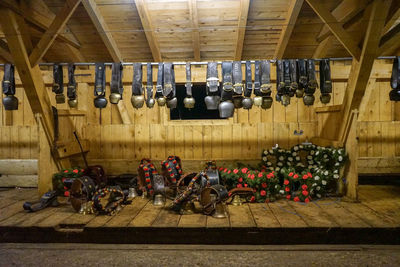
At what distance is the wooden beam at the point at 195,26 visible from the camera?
4605 millimetres

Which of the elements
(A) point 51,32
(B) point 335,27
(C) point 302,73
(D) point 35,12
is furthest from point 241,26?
(D) point 35,12

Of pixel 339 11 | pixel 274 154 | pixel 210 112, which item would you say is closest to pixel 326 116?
pixel 274 154

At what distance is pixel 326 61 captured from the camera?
4516 mm

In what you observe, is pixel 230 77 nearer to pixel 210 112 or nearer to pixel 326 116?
pixel 210 112

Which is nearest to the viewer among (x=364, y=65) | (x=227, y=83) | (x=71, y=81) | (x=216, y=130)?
(x=364, y=65)

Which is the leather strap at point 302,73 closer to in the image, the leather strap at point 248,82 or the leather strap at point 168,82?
the leather strap at point 248,82

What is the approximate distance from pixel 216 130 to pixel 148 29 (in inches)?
105

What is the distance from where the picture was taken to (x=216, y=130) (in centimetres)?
608

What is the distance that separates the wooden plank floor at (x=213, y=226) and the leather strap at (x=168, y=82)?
6.36 feet

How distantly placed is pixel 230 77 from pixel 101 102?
2329 mm

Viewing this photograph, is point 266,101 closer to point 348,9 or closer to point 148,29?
point 348,9

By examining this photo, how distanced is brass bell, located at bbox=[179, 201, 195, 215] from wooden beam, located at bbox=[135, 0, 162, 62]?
321cm

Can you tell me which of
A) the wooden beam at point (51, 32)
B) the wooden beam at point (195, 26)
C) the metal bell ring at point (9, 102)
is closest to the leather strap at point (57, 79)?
the wooden beam at point (51, 32)

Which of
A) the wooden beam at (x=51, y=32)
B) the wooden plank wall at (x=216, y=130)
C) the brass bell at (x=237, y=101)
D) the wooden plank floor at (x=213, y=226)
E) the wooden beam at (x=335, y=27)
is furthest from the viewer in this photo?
the wooden plank wall at (x=216, y=130)
